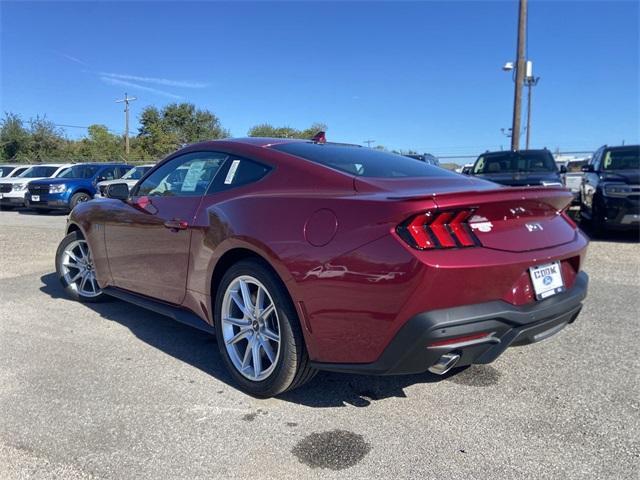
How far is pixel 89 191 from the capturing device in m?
16.7

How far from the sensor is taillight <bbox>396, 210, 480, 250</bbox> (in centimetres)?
236

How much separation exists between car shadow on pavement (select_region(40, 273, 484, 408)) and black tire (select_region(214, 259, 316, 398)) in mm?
187

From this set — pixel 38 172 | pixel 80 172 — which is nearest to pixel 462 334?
pixel 80 172

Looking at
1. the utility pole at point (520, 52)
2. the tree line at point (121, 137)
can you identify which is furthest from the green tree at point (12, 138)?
the utility pole at point (520, 52)

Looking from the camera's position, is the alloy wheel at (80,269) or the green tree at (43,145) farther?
the green tree at (43,145)

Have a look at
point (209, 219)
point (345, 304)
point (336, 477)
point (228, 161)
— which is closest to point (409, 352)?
point (345, 304)

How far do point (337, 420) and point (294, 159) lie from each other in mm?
1534

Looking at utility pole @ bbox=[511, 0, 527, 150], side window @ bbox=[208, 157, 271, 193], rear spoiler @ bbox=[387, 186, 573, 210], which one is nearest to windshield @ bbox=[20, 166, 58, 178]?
utility pole @ bbox=[511, 0, 527, 150]

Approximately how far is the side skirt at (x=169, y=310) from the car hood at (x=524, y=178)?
6.78 meters

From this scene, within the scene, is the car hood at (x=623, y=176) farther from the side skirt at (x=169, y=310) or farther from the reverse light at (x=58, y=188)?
the reverse light at (x=58, y=188)

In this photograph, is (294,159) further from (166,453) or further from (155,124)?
(155,124)

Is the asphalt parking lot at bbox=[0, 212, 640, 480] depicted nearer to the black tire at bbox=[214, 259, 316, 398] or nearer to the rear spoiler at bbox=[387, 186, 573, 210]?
the black tire at bbox=[214, 259, 316, 398]

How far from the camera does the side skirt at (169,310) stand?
353 centimetres

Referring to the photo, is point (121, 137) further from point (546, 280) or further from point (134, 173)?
point (546, 280)
